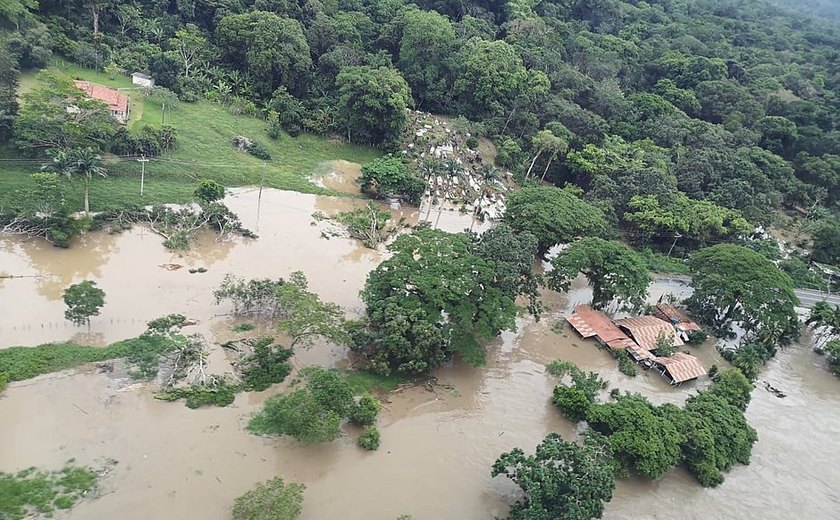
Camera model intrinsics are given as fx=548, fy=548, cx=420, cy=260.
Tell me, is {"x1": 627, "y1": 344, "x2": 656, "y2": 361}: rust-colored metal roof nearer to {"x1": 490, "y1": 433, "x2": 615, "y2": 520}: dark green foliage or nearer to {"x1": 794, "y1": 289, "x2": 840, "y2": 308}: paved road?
{"x1": 490, "y1": 433, "x2": 615, "y2": 520}: dark green foliage

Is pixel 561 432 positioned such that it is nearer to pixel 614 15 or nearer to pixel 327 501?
pixel 327 501

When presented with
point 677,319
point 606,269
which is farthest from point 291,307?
point 677,319

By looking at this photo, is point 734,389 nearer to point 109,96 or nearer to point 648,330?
point 648,330

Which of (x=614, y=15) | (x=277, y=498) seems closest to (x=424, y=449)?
(x=277, y=498)

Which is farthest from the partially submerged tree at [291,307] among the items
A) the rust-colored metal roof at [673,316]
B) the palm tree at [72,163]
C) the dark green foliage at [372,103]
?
the dark green foliage at [372,103]

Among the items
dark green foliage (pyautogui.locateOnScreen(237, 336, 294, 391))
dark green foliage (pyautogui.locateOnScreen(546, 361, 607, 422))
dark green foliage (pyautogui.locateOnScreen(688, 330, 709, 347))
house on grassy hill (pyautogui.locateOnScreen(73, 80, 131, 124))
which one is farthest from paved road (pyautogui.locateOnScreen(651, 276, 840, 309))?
house on grassy hill (pyautogui.locateOnScreen(73, 80, 131, 124))

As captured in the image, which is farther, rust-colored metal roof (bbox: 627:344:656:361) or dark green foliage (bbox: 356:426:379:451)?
rust-colored metal roof (bbox: 627:344:656:361)

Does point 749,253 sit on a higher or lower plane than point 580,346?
higher
